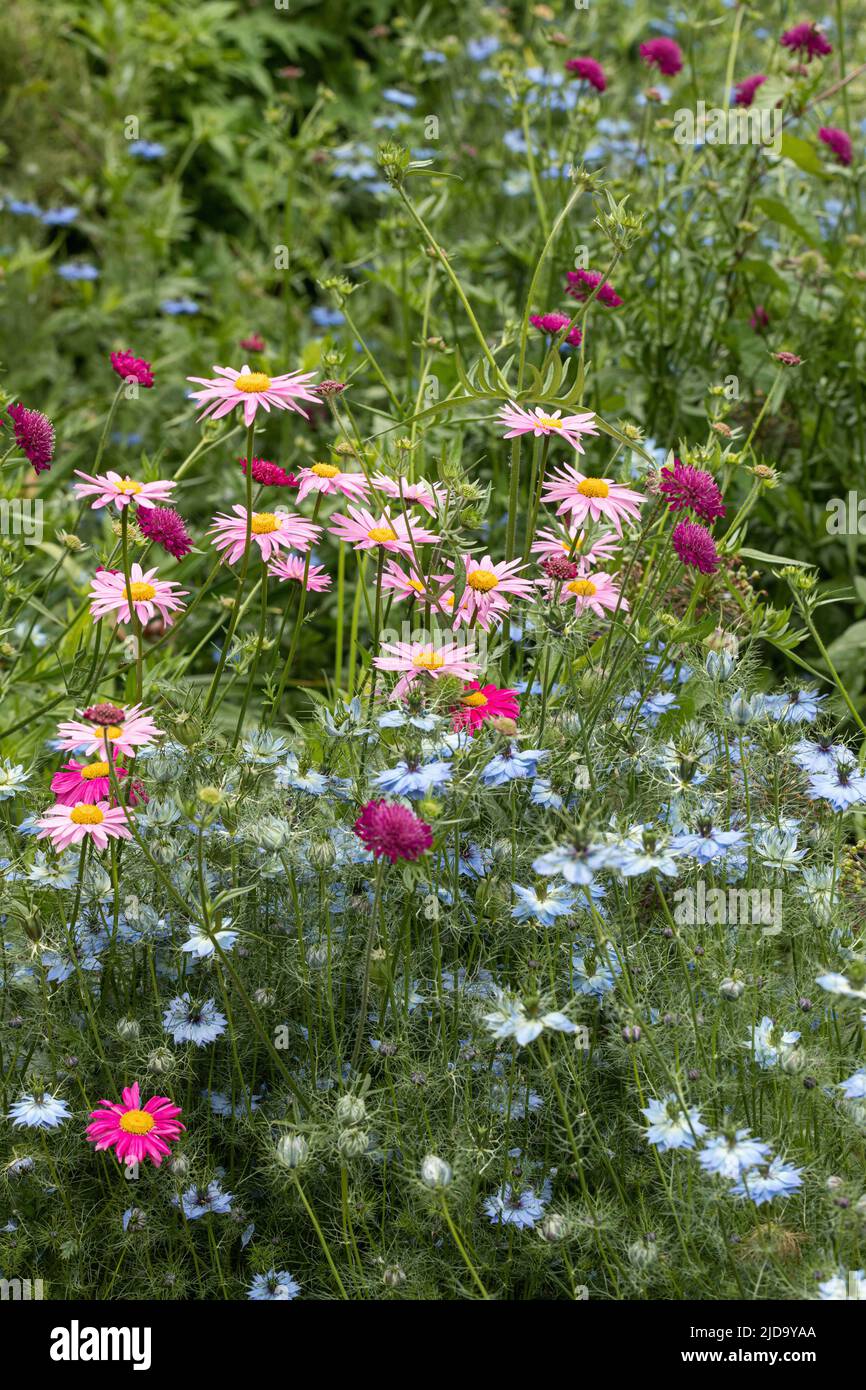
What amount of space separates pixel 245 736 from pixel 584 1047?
888 mm

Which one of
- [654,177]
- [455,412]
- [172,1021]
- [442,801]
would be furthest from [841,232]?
[172,1021]

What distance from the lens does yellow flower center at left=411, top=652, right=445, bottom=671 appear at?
195 centimetres

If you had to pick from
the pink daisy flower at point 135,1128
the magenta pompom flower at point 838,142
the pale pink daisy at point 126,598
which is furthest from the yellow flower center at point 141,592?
the magenta pompom flower at point 838,142

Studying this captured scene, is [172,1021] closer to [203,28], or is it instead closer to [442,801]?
[442,801]

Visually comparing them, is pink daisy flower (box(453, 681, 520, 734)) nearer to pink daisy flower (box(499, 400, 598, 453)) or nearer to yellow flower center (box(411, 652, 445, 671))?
yellow flower center (box(411, 652, 445, 671))

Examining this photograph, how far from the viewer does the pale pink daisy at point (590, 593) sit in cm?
223

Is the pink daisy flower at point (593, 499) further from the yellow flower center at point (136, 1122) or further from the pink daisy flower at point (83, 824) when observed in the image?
the yellow flower center at point (136, 1122)

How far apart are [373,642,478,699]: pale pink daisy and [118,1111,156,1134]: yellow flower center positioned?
62 cm

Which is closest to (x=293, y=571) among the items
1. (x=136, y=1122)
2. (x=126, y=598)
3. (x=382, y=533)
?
(x=382, y=533)

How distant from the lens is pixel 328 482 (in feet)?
7.39

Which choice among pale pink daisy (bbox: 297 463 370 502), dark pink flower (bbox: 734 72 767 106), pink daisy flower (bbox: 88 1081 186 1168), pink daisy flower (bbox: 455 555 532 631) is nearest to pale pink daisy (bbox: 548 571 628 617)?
pink daisy flower (bbox: 455 555 532 631)

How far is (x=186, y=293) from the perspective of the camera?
5121 mm

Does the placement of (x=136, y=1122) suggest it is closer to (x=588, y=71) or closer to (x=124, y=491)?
(x=124, y=491)

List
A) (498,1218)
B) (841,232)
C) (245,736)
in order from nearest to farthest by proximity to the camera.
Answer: (498,1218) < (245,736) < (841,232)
